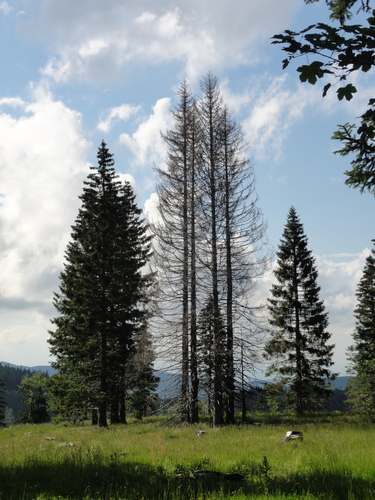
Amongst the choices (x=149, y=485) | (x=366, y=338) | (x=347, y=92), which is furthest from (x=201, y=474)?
(x=366, y=338)

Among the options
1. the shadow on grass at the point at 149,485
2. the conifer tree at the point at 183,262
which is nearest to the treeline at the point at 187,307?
the conifer tree at the point at 183,262

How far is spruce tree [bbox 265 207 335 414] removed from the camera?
27.6 meters

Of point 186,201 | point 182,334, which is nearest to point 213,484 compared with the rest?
point 182,334

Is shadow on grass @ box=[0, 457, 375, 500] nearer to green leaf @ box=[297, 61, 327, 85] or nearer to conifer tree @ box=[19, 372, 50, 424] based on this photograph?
green leaf @ box=[297, 61, 327, 85]

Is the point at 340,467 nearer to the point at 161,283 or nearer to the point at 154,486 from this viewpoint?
the point at 154,486

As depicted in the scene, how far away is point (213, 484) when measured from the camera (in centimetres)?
628

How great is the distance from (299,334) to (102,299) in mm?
14262

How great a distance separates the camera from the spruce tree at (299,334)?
27578mm

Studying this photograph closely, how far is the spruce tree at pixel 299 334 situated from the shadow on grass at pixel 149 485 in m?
21.5

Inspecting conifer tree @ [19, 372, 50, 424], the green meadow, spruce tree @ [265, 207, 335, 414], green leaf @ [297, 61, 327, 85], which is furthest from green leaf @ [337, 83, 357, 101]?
conifer tree @ [19, 372, 50, 424]

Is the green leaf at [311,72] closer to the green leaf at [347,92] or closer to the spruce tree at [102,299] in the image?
the green leaf at [347,92]

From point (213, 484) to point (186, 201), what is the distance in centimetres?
1519

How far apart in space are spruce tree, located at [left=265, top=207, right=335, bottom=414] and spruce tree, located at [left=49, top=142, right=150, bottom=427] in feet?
34.2

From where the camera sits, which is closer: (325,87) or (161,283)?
(325,87)
